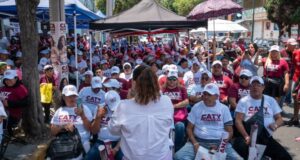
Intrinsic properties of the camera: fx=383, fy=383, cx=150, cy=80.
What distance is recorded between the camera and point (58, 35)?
806 cm

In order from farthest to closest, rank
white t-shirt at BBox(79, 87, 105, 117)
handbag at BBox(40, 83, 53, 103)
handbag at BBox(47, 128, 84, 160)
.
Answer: handbag at BBox(40, 83, 53, 103)
white t-shirt at BBox(79, 87, 105, 117)
handbag at BBox(47, 128, 84, 160)

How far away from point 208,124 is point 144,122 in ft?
6.31

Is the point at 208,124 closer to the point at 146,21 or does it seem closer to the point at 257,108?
the point at 257,108

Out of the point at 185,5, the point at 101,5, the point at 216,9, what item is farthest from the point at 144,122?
the point at 185,5

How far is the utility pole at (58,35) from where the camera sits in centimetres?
804

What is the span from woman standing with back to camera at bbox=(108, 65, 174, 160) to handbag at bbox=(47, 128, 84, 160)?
4.42 ft

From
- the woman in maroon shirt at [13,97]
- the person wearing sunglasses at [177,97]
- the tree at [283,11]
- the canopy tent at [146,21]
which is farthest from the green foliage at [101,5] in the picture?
the person wearing sunglasses at [177,97]

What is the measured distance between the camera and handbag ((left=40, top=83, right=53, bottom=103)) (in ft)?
24.3

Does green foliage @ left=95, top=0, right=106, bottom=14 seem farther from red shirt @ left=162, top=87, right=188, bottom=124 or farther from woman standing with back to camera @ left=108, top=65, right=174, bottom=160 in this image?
woman standing with back to camera @ left=108, top=65, right=174, bottom=160

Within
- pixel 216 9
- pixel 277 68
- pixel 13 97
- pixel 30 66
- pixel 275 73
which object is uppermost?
pixel 216 9

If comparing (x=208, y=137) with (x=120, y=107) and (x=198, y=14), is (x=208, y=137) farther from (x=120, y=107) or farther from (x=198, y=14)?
(x=198, y=14)

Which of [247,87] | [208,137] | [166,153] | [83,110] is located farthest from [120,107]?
[247,87]

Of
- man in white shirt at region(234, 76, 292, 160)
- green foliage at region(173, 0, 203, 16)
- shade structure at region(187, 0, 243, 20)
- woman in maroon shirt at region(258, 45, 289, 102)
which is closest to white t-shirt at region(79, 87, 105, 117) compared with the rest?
man in white shirt at region(234, 76, 292, 160)

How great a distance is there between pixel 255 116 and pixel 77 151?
2.28m
